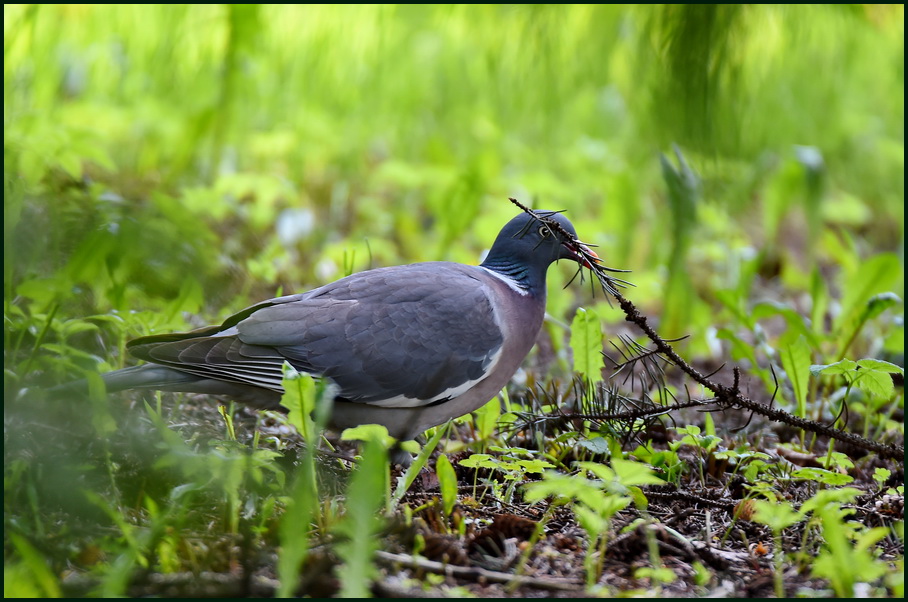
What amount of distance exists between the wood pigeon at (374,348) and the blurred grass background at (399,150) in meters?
0.20

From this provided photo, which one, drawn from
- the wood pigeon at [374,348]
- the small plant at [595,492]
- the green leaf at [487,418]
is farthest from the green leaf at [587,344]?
the small plant at [595,492]

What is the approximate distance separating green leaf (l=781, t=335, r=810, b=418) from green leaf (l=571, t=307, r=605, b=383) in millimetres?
609

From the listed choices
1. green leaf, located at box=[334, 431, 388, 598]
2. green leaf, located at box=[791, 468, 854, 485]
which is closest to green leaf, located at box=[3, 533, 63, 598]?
green leaf, located at box=[334, 431, 388, 598]

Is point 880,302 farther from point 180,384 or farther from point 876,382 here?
point 180,384

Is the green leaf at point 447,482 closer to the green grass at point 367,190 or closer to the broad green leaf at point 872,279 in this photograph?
the green grass at point 367,190

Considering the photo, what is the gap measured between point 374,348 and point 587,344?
0.67 metres

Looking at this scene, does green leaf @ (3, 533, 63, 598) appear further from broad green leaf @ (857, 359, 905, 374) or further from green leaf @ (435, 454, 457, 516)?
broad green leaf @ (857, 359, 905, 374)

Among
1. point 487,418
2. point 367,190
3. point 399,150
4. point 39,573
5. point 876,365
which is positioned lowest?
point 39,573

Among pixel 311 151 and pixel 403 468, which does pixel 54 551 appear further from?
pixel 311 151

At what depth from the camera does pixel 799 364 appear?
8.90ft

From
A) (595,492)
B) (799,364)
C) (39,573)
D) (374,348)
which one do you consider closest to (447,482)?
(595,492)

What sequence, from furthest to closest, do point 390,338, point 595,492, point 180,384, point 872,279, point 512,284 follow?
point 872,279 → point 512,284 → point 390,338 → point 180,384 → point 595,492

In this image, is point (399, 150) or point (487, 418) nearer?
point (487, 418)

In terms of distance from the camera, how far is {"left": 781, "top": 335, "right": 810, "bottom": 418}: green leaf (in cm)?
269
